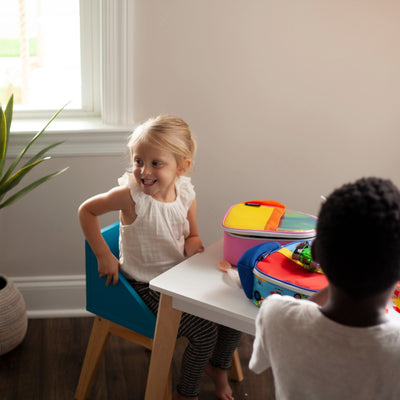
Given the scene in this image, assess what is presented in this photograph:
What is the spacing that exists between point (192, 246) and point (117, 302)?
1.01 feet

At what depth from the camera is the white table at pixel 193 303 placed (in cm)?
132

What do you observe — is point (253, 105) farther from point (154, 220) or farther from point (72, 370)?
point (72, 370)

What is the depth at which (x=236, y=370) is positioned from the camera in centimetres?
202

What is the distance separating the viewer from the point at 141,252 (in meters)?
1.72

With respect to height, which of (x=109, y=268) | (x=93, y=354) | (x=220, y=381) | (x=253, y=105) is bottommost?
(x=220, y=381)

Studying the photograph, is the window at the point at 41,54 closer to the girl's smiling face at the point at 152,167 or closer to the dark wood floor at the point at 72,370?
the girl's smiling face at the point at 152,167

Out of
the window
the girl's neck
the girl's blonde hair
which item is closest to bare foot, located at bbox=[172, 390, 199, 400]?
the girl's blonde hair

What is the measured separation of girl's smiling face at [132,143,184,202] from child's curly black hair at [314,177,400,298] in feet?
2.69

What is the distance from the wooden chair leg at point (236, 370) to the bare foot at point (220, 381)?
0.31 feet

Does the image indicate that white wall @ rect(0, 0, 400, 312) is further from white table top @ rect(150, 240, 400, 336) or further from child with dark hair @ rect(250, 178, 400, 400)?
child with dark hair @ rect(250, 178, 400, 400)

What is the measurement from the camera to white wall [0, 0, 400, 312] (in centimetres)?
216

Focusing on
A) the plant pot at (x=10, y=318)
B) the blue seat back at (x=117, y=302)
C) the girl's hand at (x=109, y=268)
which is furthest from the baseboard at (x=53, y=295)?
the girl's hand at (x=109, y=268)

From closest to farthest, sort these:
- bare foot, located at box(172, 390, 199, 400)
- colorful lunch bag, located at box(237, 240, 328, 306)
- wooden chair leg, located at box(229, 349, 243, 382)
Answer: colorful lunch bag, located at box(237, 240, 328, 306), bare foot, located at box(172, 390, 199, 400), wooden chair leg, located at box(229, 349, 243, 382)

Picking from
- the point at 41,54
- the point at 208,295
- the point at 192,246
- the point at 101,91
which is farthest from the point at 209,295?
the point at 41,54
